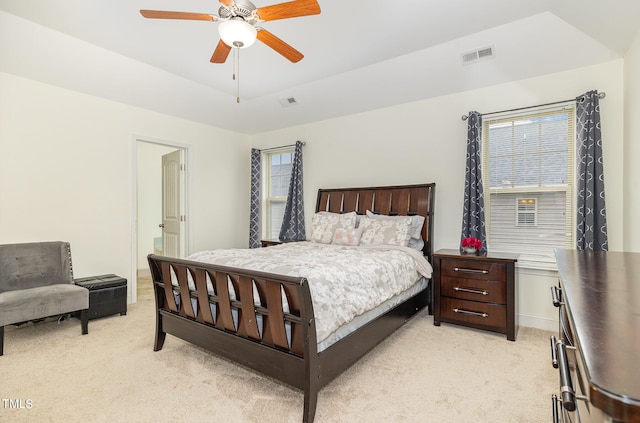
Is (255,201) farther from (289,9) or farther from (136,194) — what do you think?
(289,9)

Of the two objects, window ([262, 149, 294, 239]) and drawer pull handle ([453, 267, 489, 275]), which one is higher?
window ([262, 149, 294, 239])

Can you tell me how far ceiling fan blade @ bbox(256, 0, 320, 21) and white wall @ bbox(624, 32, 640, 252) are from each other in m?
2.62

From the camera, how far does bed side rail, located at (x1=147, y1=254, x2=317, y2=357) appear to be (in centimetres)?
185

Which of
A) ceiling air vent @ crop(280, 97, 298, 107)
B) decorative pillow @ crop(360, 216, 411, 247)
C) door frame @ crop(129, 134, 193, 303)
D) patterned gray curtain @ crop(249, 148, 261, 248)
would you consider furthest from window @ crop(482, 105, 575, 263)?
door frame @ crop(129, 134, 193, 303)

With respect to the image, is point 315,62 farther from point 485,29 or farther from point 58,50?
point 58,50

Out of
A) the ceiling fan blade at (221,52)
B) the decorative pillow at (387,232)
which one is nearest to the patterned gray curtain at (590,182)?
the decorative pillow at (387,232)

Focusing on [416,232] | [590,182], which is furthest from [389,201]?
[590,182]

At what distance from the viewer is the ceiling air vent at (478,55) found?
10.4 feet

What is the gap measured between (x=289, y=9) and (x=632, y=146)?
9.82 feet

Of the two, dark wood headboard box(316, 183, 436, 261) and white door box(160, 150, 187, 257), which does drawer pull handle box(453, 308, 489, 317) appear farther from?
white door box(160, 150, 187, 257)

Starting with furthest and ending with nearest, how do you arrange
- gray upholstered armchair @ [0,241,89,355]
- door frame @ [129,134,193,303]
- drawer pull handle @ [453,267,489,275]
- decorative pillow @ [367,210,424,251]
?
door frame @ [129,134,193,303] → decorative pillow @ [367,210,424,251] → drawer pull handle @ [453,267,489,275] → gray upholstered armchair @ [0,241,89,355]

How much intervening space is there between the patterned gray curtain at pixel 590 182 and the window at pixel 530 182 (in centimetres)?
23

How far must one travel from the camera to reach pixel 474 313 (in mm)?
3205

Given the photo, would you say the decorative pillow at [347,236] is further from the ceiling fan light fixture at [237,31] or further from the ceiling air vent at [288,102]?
the ceiling fan light fixture at [237,31]
